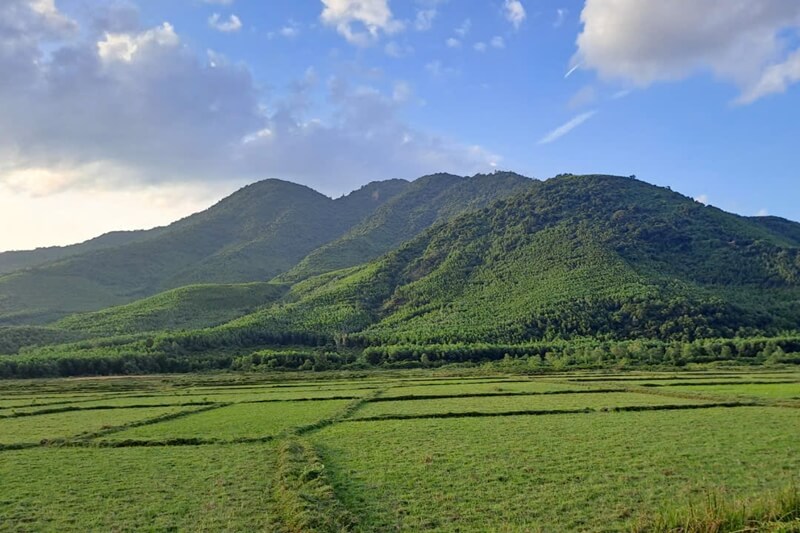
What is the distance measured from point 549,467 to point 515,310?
358ft

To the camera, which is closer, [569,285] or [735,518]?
[735,518]

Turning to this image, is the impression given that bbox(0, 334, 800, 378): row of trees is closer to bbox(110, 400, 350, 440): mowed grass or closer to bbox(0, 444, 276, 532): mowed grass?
bbox(110, 400, 350, 440): mowed grass

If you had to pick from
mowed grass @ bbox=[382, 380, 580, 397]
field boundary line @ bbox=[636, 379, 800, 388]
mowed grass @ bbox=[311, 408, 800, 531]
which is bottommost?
field boundary line @ bbox=[636, 379, 800, 388]


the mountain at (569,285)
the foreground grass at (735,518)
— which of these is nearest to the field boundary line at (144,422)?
the foreground grass at (735,518)

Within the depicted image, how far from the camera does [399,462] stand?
2180 cm

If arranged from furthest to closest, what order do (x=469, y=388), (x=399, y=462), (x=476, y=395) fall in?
1. (x=469, y=388)
2. (x=476, y=395)
3. (x=399, y=462)

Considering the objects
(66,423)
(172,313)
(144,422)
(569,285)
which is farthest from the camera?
(172,313)

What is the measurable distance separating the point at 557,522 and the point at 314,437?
15.9m

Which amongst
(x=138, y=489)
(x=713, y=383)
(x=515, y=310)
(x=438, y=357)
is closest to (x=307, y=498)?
(x=138, y=489)

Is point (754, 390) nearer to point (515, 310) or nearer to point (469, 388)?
point (469, 388)

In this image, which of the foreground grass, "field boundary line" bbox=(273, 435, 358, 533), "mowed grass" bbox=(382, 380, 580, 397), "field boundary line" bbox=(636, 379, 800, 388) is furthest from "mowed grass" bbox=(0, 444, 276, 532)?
"field boundary line" bbox=(636, 379, 800, 388)

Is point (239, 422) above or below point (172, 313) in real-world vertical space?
below

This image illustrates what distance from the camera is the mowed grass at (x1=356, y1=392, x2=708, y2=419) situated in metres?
36.8

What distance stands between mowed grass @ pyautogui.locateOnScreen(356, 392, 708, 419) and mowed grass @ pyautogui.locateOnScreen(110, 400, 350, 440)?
3.53 metres
